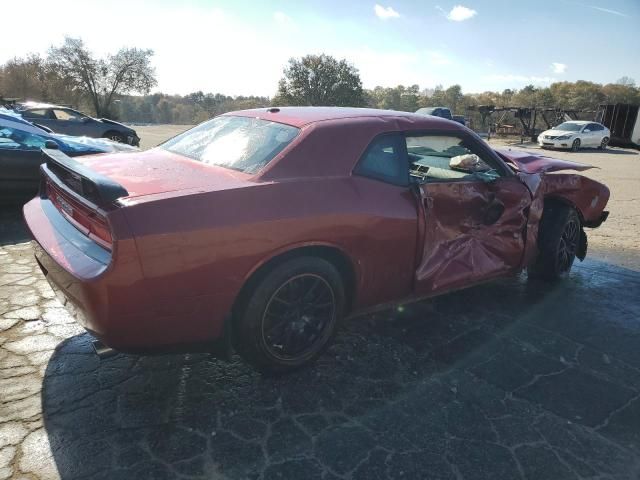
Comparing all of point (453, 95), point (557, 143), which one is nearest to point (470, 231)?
point (557, 143)

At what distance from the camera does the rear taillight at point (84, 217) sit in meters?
2.14

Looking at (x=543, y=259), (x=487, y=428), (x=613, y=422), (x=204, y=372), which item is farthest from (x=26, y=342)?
(x=543, y=259)

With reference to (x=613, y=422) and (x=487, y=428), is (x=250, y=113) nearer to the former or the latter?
(x=487, y=428)

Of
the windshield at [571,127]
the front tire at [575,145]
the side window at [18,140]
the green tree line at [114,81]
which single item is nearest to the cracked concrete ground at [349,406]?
the side window at [18,140]

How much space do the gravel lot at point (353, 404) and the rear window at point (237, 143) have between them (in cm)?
127

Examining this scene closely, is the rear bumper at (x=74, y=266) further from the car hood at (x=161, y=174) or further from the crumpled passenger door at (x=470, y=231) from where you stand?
the crumpled passenger door at (x=470, y=231)

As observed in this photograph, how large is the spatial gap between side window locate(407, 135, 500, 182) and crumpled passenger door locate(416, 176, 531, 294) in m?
0.12

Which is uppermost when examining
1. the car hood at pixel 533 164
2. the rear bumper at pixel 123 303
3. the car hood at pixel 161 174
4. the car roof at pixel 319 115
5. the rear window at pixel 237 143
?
the car roof at pixel 319 115

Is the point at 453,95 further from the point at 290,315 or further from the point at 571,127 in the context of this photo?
the point at 290,315

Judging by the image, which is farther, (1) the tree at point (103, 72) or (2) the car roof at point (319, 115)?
(1) the tree at point (103, 72)

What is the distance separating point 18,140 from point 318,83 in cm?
3990

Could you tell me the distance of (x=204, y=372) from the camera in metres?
2.73

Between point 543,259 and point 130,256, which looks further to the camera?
point 543,259

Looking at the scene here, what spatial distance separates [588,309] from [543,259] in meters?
0.61
